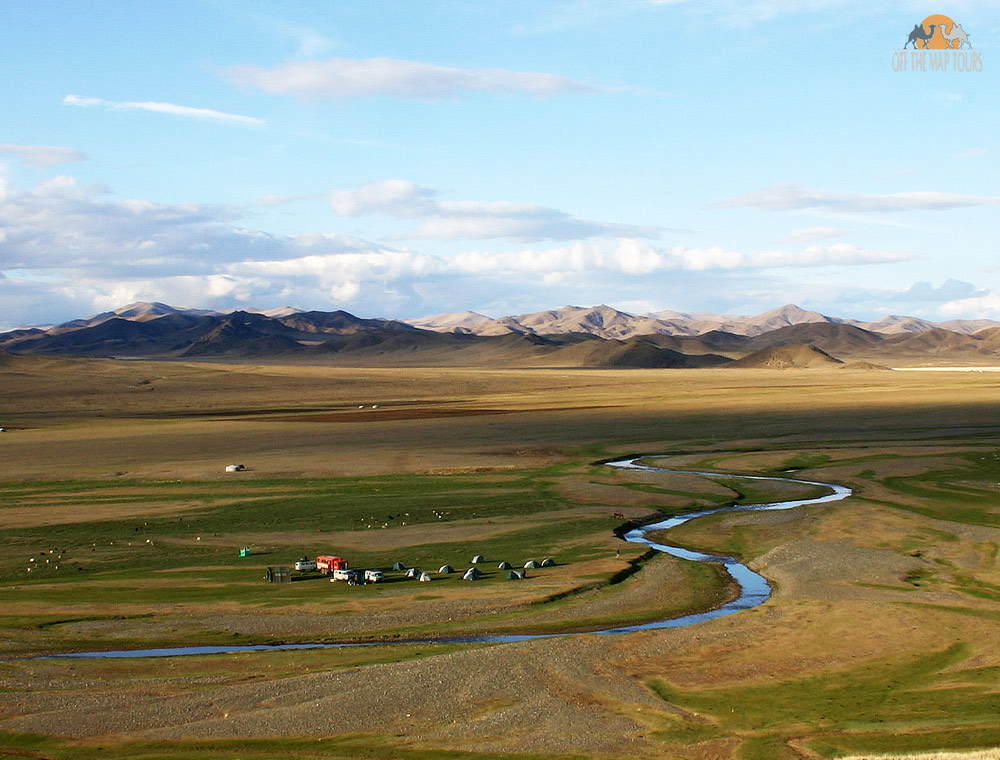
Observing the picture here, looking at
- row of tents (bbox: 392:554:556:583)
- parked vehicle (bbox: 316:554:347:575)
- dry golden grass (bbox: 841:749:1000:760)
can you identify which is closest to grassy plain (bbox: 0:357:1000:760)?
dry golden grass (bbox: 841:749:1000:760)

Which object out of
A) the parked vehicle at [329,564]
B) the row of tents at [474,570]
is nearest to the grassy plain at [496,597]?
the row of tents at [474,570]

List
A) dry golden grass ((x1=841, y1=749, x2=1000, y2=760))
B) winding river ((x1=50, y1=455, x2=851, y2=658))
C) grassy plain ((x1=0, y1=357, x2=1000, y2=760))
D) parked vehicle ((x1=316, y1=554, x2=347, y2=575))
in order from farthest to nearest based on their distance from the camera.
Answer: parked vehicle ((x1=316, y1=554, x2=347, y2=575)), winding river ((x1=50, y1=455, x2=851, y2=658)), grassy plain ((x1=0, y1=357, x2=1000, y2=760)), dry golden grass ((x1=841, y1=749, x2=1000, y2=760))

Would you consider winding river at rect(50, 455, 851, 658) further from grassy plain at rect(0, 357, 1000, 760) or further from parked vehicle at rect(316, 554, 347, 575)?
parked vehicle at rect(316, 554, 347, 575)

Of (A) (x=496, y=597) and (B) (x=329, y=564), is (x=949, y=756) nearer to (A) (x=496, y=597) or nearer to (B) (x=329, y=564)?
(A) (x=496, y=597)

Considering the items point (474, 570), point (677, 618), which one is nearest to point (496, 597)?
point (474, 570)

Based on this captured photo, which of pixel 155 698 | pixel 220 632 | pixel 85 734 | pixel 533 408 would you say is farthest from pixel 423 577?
pixel 533 408

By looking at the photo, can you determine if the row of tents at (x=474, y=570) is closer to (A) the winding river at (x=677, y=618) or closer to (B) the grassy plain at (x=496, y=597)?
(B) the grassy plain at (x=496, y=597)

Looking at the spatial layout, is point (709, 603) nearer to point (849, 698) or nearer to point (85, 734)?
point (849, 698)
